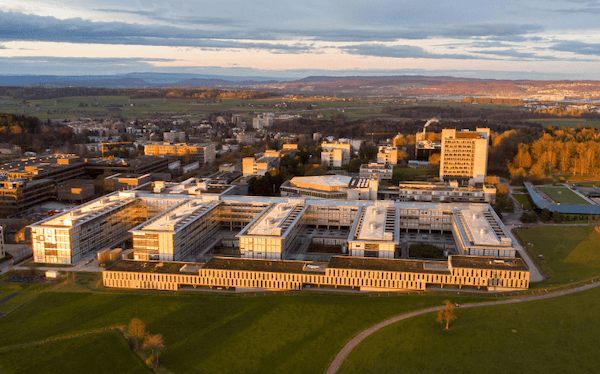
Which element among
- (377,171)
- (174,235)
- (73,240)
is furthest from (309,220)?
(377,171)

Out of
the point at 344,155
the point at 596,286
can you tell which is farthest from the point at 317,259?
the point at 344,155

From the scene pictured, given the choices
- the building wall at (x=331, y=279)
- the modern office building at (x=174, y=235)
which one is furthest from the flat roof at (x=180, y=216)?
the building wall at (x=331, y=279)

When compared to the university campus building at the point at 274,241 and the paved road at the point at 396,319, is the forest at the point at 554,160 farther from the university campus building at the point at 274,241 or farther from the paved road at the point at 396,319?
the paved road at the point at 396,319

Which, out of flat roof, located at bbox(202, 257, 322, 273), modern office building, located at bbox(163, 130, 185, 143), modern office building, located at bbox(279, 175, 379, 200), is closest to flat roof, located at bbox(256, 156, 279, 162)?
modern office building, located at bbox(279, 175, 379, 200)

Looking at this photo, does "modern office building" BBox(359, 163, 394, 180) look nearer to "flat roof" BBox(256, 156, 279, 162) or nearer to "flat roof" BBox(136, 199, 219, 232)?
"flat roof" BBox(256, 156, 279, 162)

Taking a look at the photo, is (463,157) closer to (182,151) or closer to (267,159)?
(267,159)

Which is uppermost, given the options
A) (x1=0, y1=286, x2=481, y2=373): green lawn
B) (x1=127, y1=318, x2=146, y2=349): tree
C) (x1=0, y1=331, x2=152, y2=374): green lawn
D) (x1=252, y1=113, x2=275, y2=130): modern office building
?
(x1=252, y1=113, x2=275, y2=130): modern office building

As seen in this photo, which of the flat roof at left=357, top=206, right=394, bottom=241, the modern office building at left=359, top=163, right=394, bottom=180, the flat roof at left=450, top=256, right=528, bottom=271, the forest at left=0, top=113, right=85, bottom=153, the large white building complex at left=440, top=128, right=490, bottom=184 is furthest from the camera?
the forest at left=0, top=113, right=85, bottom=153
